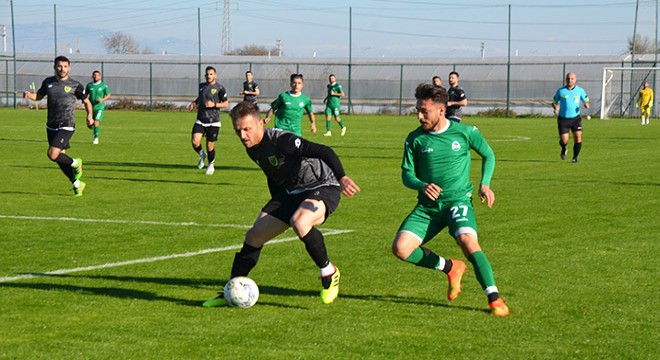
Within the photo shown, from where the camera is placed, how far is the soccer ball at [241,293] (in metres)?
7.80

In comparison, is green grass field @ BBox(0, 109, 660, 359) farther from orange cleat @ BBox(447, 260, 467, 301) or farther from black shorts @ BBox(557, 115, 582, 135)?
black shorts @ BBox(557, 115, 582, 135)

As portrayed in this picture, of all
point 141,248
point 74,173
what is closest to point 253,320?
point 141,248

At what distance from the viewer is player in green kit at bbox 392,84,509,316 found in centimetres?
801

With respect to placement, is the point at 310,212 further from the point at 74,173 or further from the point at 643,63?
the point at 643,63

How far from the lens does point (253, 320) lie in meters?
7.47

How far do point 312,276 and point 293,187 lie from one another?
4.10ft

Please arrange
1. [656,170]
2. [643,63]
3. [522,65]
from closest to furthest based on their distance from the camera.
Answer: [656,170] < [643,63] < [522,65]

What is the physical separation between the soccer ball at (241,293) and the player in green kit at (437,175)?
112cm

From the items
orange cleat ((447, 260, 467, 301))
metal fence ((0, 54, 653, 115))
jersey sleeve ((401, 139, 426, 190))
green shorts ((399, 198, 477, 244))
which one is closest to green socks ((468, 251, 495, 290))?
green shorts ((399, 198, 477, 244))

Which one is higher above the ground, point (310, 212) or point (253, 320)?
Answer: point (310, 212)

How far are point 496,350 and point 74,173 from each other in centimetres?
1095

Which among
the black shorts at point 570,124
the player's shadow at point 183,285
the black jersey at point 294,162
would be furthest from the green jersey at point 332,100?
the black jersey at point 294,162

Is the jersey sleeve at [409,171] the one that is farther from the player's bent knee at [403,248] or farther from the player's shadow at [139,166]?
the player's shadow at [139,166]

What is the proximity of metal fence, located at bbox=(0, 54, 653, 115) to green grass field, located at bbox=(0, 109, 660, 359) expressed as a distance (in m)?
41.0
